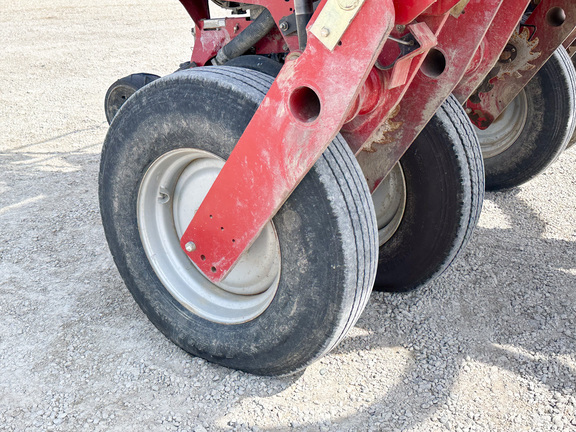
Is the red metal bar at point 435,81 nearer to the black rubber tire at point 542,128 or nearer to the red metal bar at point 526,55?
the red metal bar at point 526,55

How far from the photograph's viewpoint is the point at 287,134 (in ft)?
5.79

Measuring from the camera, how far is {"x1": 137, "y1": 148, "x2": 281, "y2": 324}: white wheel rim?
2.21 m

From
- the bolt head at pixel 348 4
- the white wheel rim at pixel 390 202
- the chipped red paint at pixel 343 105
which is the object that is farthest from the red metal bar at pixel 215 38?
the bolt head at pixel 348 4

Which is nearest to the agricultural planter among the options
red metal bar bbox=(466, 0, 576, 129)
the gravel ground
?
the gravel ground

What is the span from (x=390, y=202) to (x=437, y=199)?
28cm

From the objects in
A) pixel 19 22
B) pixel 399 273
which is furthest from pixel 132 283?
pixel 19 22

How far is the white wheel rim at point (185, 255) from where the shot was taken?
2.21 metres

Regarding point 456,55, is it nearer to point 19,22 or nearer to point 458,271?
point 458,271

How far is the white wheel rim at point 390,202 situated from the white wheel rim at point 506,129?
1465 mm

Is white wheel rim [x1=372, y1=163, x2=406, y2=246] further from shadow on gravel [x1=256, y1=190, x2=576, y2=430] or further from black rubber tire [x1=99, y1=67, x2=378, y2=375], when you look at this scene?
black rubber tire [x1=99, y1=67, x2=378, y2=375]

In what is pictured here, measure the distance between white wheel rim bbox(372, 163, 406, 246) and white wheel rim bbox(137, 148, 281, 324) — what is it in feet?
2.40

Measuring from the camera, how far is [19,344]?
247 centimetres

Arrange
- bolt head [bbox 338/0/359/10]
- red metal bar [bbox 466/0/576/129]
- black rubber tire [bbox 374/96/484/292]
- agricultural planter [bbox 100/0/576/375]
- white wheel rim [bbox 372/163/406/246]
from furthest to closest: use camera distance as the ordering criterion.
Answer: red metal bar [bbox 466/0/576/129], white wheel rim [bbox 372/163/406/246], black rubber tire [bbox 374/96/484/292], agricultural planter [bbox 100/0/576/375], bolt head [bbox 338/0/359/10]

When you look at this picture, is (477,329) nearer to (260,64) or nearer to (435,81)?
(435,81)
